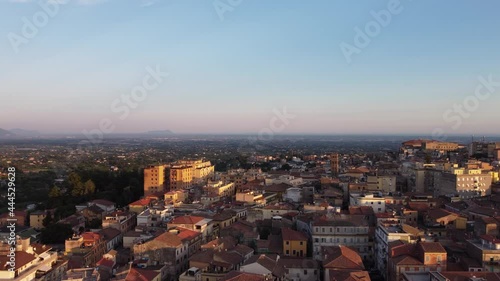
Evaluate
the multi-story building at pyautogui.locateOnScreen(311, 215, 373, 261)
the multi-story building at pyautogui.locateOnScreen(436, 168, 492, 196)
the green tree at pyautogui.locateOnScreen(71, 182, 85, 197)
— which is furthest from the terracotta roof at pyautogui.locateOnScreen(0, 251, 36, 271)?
the multi-story building at pyautogui.locateOnScreen(436, 168, 492, 196)

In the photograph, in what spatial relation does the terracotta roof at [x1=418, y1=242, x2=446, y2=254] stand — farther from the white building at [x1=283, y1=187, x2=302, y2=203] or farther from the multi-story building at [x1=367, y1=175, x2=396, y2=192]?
the multi-story building at [x1=367, y1=175, x2=396, y2=192]

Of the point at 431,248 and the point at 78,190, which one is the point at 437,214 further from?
the point at 78,190

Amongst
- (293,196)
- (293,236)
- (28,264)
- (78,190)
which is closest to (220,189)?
(293,196)

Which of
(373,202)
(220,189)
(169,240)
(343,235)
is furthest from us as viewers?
(220,189)

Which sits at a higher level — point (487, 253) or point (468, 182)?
point (468, 182)

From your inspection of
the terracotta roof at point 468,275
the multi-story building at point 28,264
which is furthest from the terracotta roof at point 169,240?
the terracotta roof at point 468,275
